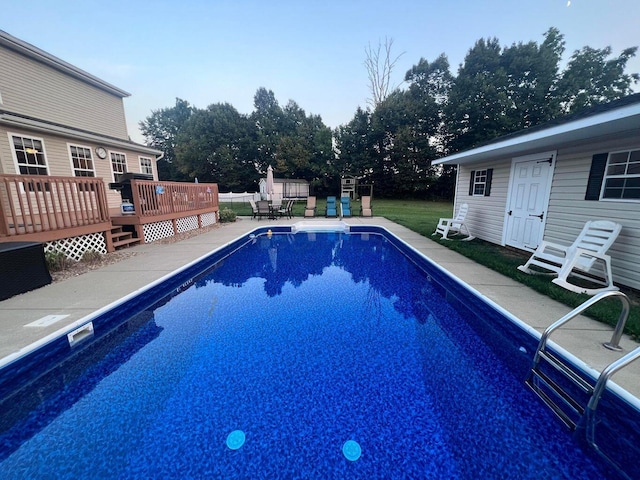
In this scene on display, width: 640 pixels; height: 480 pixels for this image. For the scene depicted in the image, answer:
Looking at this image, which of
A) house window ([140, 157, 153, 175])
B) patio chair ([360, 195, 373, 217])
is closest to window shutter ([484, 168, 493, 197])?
patio chair ([360, 195, 373, 217])

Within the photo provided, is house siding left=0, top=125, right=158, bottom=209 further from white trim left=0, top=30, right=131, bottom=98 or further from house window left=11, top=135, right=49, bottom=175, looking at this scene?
white trim left=0, top=30, right=131, bottom=98

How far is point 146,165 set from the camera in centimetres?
1327

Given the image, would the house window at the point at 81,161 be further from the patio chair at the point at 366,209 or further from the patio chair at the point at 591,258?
the patio chair at the point at 591,258

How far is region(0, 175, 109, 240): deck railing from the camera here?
4.56m

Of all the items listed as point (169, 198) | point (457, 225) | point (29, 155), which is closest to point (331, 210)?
point (457, 225)

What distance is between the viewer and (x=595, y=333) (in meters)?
2.88

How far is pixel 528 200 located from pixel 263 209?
34.7 feet

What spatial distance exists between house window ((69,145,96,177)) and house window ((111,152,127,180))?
38.7 inches

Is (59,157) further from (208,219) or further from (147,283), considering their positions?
(147,283)

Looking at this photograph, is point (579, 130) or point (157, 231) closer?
point (579, 130)

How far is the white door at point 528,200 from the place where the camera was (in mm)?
5961

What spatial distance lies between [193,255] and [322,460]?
553 centimetres

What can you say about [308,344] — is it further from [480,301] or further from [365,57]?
[365,57]

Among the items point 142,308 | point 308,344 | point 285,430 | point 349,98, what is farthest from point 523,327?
point 349,98
